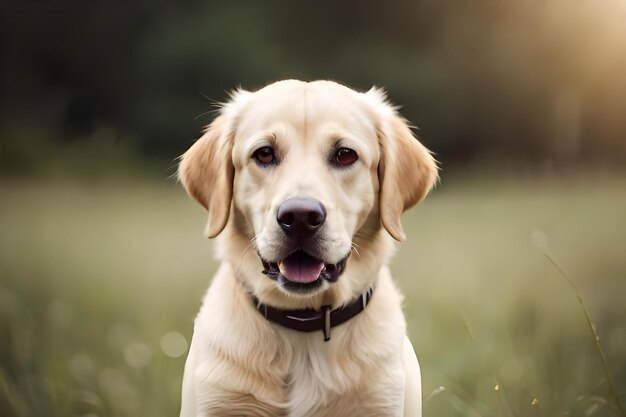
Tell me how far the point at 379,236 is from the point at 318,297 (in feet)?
0.94

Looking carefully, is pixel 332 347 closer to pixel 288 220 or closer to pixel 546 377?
pixel 288 220

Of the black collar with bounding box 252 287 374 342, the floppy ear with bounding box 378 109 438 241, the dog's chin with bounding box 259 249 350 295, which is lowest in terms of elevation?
the black collar with bounding box 252 287 374 342

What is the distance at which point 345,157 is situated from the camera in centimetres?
280

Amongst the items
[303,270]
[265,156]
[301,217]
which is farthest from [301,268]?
[265,156]

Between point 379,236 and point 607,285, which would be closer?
point 379,236

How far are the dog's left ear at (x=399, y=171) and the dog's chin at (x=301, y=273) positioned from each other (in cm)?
29

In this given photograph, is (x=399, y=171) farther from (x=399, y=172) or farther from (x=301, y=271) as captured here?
(x=301, y=271)

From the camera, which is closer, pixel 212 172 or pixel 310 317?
pixel 310 317

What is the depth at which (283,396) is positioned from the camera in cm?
279

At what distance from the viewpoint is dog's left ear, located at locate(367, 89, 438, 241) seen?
9.44ft

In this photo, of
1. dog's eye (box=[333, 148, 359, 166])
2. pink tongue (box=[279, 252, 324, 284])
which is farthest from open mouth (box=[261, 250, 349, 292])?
dog's eye (box=[333, 148, 359, 166])

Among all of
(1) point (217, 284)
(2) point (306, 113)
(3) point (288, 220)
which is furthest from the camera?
(1) point (217, 284)

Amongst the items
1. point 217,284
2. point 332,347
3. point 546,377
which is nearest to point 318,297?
point 332,347

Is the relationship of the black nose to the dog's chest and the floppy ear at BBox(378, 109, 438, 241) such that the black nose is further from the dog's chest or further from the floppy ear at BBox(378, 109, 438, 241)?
the dog's chest
